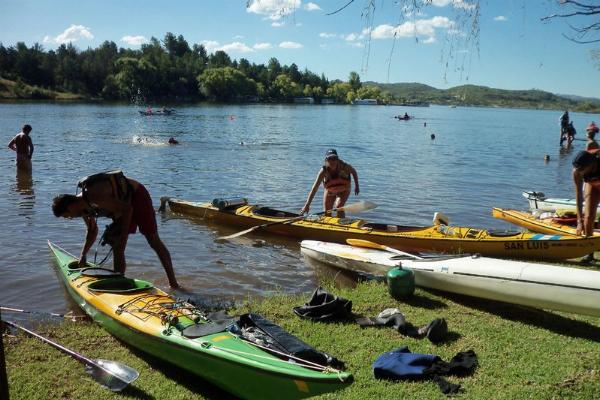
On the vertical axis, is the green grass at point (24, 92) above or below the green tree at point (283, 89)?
below

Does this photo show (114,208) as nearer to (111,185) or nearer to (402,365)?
(111,185)

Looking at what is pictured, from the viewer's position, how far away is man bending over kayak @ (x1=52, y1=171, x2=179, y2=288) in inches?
253

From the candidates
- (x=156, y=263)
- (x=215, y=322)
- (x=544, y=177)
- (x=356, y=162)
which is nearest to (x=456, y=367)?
(x=215, y=322)

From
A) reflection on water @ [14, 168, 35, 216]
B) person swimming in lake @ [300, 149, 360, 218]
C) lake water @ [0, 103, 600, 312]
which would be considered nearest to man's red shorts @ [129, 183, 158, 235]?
lake water @ [0, 103, 600, 312]

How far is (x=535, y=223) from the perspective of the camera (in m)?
11.1

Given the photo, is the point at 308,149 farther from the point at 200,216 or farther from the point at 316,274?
the point at 316,274

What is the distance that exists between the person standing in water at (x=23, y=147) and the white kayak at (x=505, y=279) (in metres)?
14.3

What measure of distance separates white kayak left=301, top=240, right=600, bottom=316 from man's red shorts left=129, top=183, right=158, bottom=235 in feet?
11.1

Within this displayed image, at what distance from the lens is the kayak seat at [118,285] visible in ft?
20.7

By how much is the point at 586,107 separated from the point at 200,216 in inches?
4618

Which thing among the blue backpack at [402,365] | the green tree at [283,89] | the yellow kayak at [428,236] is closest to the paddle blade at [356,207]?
the yellow kayak at [428,236]

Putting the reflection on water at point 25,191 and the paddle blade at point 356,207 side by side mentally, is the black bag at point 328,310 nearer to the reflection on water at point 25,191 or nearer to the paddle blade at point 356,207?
the paddle blade at point 356,207

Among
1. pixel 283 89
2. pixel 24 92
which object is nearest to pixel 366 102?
pixel 283 89

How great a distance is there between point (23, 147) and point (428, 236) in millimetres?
14700
